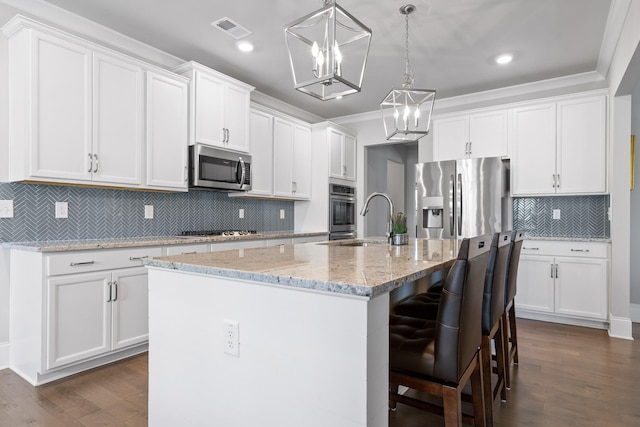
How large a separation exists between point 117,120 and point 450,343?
2890 mm

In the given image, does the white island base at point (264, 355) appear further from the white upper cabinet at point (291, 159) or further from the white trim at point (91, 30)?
the white upper cabinet at point (291, 159)

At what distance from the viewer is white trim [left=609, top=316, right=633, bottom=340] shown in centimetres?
339

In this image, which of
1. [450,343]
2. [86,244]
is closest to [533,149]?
[450,343]

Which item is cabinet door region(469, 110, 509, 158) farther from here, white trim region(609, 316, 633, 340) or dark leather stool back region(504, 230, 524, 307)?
dark leather stool back region(504, 230, 524, 307)

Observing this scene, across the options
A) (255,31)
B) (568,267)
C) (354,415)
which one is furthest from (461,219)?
(354,415)

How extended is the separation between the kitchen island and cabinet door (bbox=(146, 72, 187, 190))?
75.4 inches

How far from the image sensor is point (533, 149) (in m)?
4.09

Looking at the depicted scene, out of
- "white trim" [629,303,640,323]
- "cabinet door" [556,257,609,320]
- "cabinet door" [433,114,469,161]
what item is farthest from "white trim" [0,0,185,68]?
"white trim" [629,303,640,323]

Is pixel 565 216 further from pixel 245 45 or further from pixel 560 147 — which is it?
pixel 245 45

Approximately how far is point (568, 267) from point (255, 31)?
377cm

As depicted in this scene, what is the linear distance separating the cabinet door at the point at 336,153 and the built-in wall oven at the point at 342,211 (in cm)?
18

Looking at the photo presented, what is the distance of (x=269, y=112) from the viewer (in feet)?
14.8

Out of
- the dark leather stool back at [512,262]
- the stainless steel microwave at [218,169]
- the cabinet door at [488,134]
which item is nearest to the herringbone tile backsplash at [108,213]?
the stainless steel microwave at [218,169]

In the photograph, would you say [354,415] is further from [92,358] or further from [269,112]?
[269,112]
